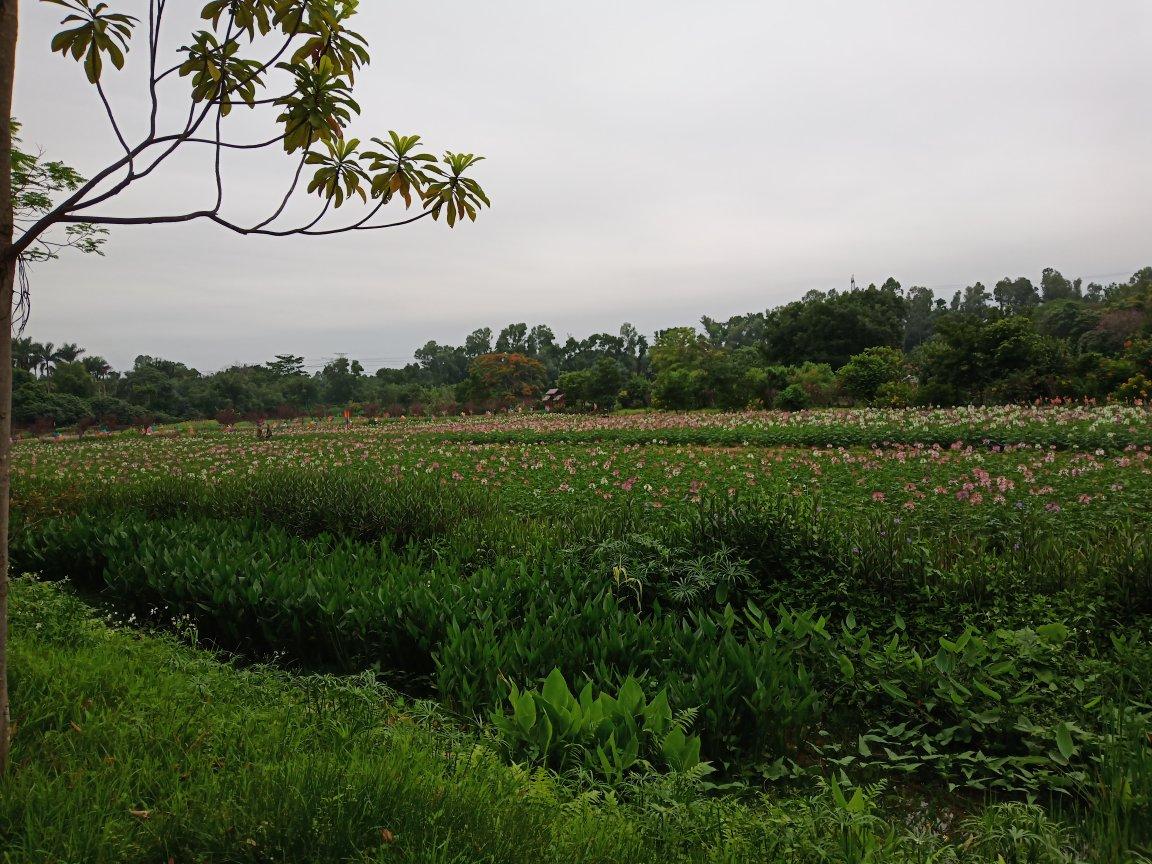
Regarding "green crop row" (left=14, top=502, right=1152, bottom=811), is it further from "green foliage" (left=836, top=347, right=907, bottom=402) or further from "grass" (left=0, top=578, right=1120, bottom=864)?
"green foliage" (left=836, top=347, right=907, bottom=402)

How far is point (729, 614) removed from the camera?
→ 3.81 m

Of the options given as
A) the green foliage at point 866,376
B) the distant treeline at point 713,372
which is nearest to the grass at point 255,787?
the distant treeline at point 713,372

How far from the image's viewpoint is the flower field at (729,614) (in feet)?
8.86

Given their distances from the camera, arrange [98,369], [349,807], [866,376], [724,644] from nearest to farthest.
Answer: [349,807] → [724,644] → [866,376] → [98,369]

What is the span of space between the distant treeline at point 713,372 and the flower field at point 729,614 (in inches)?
141

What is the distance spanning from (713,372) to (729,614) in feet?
76.7

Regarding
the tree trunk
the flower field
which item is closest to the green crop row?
the flower field

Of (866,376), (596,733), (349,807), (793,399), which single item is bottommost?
(596,733)

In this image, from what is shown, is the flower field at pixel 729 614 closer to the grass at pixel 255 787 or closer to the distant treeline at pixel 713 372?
the grass at pixel 255 787

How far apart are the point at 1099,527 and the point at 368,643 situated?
6.16m

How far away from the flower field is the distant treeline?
11.8 ft

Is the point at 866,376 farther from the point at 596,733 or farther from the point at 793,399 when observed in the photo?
the point at 596,733

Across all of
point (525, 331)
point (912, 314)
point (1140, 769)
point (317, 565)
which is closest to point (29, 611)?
point (317, 565)

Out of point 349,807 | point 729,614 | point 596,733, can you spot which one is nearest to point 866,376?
point 729,614
